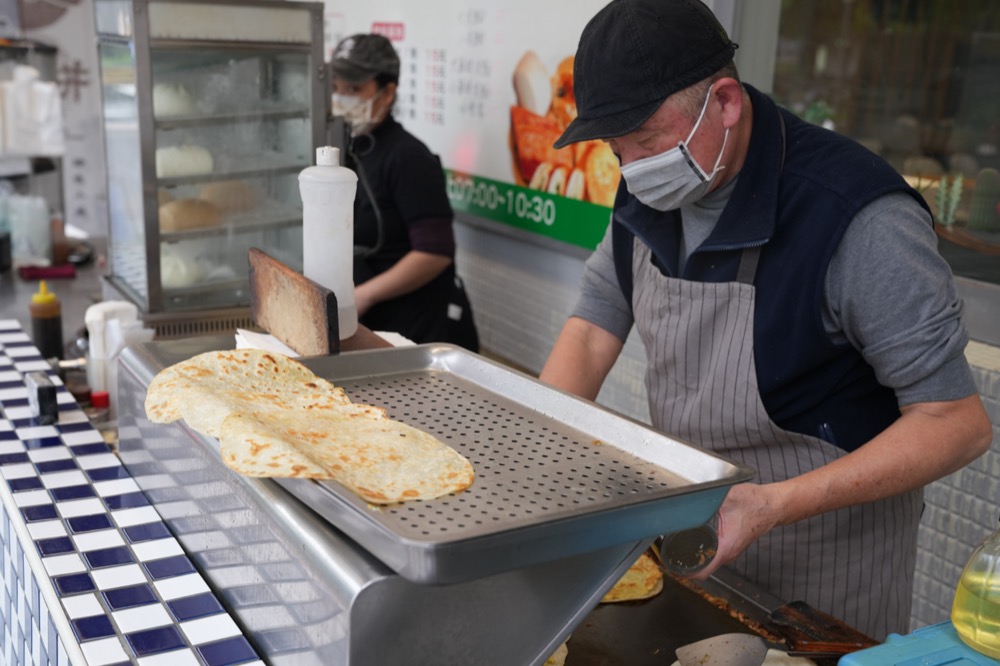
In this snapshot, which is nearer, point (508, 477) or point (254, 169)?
point (508, 477)

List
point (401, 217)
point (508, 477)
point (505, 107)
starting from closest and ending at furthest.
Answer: point (508, 477)
point (401, 217)
point (505, 107)

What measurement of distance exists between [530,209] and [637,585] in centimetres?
269

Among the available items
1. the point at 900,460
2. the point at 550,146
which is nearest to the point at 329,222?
the point at 900,460

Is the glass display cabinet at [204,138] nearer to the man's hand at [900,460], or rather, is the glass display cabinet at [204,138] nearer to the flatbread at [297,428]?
the flatbread at [297,428]

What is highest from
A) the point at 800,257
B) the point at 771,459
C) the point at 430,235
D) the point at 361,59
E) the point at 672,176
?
the point at 361,59

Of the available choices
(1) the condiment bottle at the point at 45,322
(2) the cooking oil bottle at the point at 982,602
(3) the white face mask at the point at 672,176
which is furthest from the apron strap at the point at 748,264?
(1) the condiment bottle at the point at 45,322

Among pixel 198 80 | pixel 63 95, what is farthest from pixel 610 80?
pixel 63 95

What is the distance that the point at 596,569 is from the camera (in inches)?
45.0

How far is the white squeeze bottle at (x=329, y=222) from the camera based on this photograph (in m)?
1.61

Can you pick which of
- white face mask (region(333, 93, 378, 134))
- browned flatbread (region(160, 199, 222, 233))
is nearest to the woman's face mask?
white face mask (region(333, 93, 378, 134))

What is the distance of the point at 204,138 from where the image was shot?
3.12 m

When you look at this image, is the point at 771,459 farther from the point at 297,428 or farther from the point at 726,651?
the point at 297,428

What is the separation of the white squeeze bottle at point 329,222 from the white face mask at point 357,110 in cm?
195

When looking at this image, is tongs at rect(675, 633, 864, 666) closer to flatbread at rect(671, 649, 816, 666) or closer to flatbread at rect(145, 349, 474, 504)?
flatbread at rect(671, 649, 816, 666)
